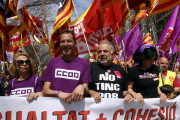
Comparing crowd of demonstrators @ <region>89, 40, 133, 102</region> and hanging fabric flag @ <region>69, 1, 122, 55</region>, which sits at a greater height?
hanging fabric flag @ <region>69, 1, 122, 55</region>

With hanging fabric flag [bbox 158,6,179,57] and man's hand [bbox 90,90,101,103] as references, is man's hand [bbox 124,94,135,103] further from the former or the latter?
hanging fabric flag [bbox 158,6,179,57]

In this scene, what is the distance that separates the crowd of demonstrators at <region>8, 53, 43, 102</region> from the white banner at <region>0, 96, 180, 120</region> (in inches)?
10.7

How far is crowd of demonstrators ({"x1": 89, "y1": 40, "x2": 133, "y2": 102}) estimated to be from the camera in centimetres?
257

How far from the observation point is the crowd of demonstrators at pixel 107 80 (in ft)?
8.43

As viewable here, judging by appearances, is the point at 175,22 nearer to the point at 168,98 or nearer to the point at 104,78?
the point at 168,98

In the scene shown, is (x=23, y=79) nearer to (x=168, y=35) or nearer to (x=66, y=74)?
(x=66, y=74)

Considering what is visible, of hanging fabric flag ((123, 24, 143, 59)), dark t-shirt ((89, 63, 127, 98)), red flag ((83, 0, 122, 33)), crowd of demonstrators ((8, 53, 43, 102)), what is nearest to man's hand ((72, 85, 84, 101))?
dark t-shirt ((89, 63, 127, 98))

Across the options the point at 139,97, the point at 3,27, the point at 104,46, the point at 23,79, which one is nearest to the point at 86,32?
the point at 3,27

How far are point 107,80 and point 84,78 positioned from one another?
39 cm

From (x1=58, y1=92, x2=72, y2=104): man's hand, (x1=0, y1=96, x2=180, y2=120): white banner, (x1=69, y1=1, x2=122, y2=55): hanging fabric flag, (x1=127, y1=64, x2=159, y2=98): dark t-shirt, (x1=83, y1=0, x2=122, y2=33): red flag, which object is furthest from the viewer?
(x1=69, y1=1, x2=122, y2=55): hanging fabric flag

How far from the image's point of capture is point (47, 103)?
233 centimetres

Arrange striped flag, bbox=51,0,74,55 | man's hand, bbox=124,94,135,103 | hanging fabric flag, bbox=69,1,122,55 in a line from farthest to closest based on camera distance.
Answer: hanging fabric flag, bbox=69,1,122,55 → striped flag, bbox=51,0,74,55 → man's hand, bbox=124,94,135,103

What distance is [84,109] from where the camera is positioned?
7.96 ft

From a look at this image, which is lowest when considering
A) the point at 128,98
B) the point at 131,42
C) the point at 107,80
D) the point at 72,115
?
the point at 72,115
